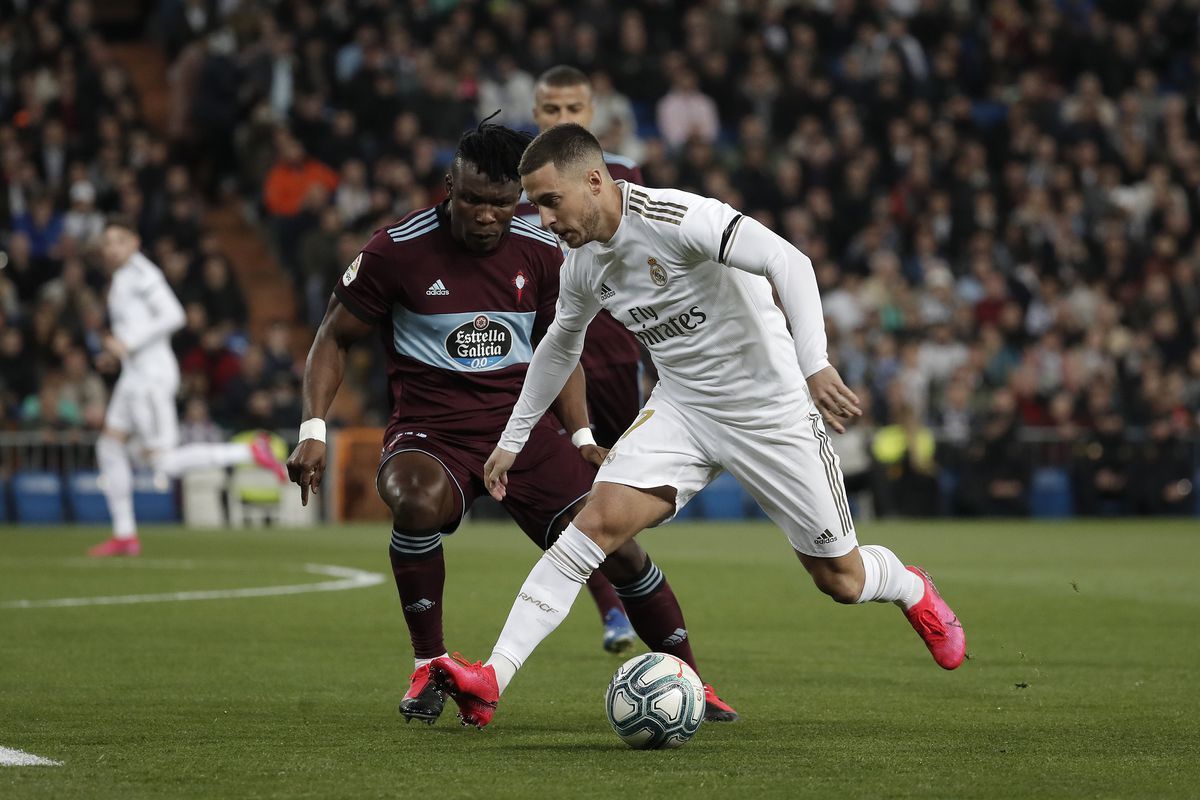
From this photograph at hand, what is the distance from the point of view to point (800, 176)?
2508 centimetres

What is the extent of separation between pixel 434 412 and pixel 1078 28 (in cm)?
2343

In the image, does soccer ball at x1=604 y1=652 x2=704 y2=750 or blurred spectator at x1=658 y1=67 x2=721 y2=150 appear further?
blurred spectator at x1=658 y1=67 x2=721 y2=150

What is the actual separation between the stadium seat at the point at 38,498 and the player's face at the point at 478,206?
14436 mm

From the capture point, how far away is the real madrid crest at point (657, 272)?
643cm

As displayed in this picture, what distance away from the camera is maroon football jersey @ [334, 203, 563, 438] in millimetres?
7184

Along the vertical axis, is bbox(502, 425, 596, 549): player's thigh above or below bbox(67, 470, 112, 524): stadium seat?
above

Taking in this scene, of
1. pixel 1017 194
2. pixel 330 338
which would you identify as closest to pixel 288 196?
pixel 1017 194

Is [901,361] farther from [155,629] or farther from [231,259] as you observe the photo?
[155,629]

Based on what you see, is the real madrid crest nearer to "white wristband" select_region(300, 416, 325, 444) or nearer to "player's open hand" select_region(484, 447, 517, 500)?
"player's open hand" select_region(484, 447, 517, 500)

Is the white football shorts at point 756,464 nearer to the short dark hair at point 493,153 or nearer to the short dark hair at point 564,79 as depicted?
the short dark hair at point 493,153

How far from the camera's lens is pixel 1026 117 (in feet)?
87.0

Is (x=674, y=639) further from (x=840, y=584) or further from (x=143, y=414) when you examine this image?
(x=143, y=414)

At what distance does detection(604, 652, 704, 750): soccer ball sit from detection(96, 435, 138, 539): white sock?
32.6 feet

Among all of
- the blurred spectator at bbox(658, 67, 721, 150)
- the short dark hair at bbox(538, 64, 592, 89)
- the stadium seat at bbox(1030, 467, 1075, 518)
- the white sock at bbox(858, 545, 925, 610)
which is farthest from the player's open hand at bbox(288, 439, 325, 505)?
the blurred spectator at bbox(658, 67, 721, 150)
